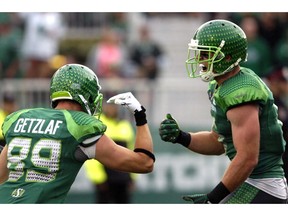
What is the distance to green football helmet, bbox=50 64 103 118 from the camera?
21.5 ft

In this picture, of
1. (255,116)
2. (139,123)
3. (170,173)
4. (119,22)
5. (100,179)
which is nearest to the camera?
(255,116)

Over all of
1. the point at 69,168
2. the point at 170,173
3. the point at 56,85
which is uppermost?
the point at 56,85

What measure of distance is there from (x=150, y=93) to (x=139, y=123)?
7242 millimetres

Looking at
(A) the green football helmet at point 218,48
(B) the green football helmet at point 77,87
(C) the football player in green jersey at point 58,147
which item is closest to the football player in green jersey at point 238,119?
(A) the green football helmet at point 218,48

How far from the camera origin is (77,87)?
6547mm

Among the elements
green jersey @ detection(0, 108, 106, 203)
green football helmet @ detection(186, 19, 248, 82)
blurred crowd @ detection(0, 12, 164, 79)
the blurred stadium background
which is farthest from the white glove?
blurred crowd @ detection(0, 12, 164, 79)

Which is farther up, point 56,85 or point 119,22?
point 56,85

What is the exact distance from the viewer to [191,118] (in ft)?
47.4

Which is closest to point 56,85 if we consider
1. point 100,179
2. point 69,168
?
point 69,168

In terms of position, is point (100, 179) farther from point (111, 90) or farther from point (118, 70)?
point (118, 70)

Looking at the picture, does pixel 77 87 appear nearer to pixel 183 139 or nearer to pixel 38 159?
pixel 38 159

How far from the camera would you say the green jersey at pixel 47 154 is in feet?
20.8

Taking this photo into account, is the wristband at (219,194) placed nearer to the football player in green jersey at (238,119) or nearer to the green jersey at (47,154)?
the football player in green jersey at (238,119)

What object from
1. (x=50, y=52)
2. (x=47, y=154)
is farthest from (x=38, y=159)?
(x=50, y=52)
